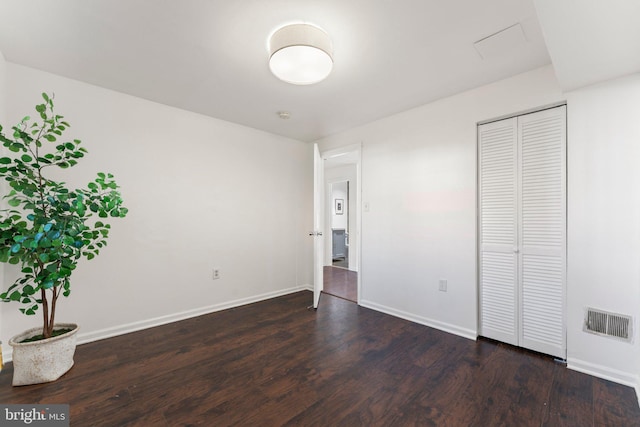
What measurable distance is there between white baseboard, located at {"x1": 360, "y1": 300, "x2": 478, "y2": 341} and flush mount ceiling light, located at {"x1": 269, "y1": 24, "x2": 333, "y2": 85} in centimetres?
266

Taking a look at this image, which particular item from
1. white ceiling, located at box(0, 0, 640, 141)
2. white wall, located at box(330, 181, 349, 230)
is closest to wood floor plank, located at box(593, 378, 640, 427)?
white ceiling, located at box(0, 0, 640, 141)

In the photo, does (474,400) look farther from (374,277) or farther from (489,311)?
(374,277)

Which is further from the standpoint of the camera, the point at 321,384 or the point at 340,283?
→ the point at 340,283

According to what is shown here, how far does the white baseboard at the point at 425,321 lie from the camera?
Answer: 259 centimetres

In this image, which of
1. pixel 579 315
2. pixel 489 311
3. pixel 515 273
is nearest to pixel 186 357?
pixel 489 311

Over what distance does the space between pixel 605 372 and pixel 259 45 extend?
3441mm

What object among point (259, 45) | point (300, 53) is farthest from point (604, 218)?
point (259, 45)

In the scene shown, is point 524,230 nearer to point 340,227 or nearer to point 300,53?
point 300,53

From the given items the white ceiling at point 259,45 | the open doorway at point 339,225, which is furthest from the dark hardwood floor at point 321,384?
the open doorway at point 339,225

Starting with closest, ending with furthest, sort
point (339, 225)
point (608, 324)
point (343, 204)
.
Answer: point (608, 324) < point (339, 225) < point (343, 204)

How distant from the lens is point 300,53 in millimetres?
1769

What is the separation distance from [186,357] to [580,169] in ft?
11.5

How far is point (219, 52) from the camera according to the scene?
6.58ft

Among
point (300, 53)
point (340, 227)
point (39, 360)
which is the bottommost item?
point (39, 360)
